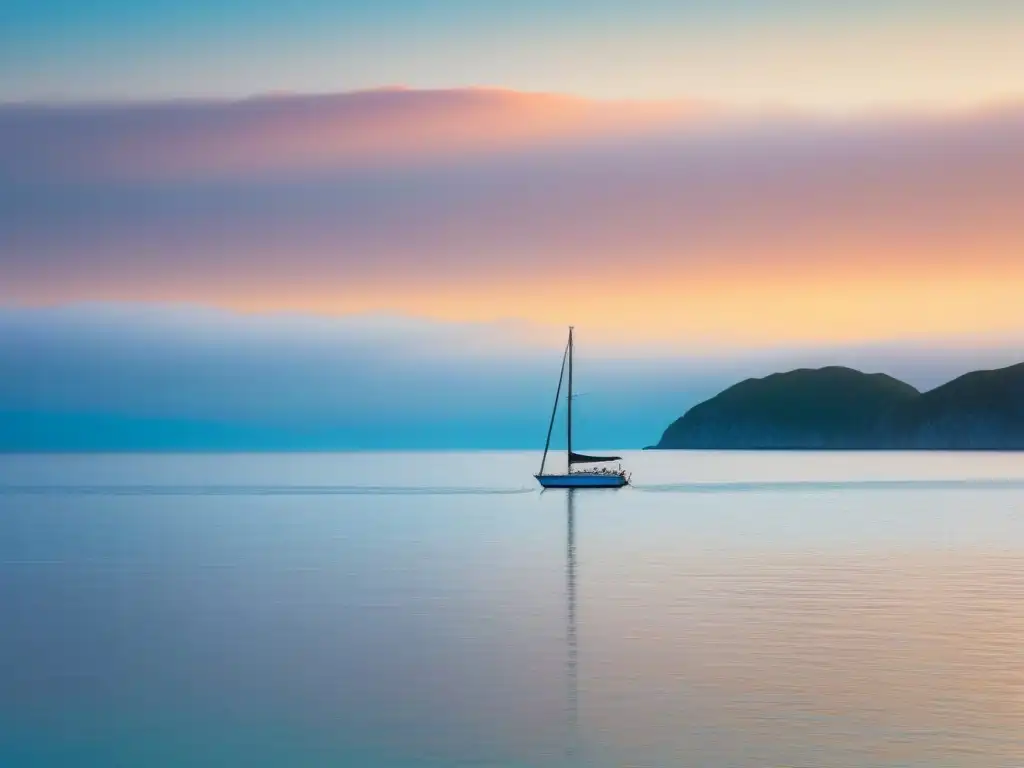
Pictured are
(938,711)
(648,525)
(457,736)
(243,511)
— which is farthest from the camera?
(243,511)

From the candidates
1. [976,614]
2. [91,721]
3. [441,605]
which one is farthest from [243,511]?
[91,721]

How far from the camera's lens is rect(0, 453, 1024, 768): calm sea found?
2514 cm

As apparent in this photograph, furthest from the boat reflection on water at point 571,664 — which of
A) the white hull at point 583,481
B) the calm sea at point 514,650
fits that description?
the white hull at point 583,481

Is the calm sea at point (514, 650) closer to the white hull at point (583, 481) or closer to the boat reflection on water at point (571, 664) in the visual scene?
the boat reflection on water at point (571, 664)

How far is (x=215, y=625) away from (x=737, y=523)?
55771mm

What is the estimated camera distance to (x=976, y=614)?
1662 inches

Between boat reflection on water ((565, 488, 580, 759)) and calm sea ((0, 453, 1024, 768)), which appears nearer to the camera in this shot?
calm sea ((0, 453, 1024, 768))

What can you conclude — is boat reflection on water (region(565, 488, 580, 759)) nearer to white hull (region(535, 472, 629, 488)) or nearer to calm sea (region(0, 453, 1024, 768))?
calm sea (region(0, 453, 1024, 768))

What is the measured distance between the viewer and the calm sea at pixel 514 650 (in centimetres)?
2514

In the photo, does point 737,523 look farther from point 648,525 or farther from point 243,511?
point 243,511

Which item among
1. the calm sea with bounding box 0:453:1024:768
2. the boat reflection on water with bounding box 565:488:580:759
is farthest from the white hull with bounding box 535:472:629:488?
the boat reflection on water with bounding box 565:488:580:759

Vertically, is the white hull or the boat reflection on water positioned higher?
the white hull

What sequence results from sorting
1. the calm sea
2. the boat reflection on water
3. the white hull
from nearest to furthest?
the calm sea
the boat reflection on water
the white hull

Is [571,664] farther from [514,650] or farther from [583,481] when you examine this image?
[583,481]
